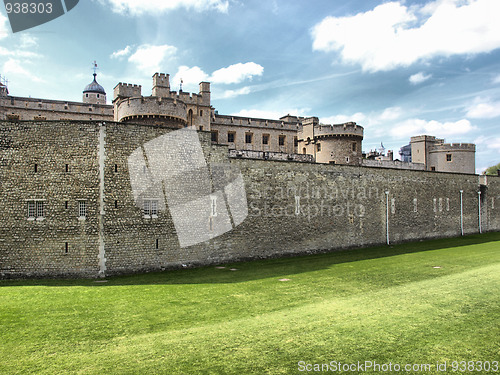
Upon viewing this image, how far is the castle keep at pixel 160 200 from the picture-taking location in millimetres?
16359

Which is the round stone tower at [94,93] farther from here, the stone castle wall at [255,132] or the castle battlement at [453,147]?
the castle battlement at [453,147]

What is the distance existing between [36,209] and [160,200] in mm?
5260

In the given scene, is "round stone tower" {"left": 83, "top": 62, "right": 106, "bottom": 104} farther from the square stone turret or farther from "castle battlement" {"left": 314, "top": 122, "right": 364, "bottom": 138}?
"castle battlement" {"left": 314, "top": 122, "right": 364, "bottom": 138}

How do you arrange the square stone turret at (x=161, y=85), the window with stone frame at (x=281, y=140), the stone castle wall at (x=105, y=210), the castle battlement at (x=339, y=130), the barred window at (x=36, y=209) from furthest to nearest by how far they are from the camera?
the window with stone frame at (x=281, y=140)
the castle battlement at (x=339, y=130)
the square stone turret at (x=161, y=85)
the barred window at (x=36, y=209)
the stone castle wall at (x=105, y=210)

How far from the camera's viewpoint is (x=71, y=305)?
11.8 m

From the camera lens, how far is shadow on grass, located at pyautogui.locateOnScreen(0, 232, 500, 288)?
602 inches

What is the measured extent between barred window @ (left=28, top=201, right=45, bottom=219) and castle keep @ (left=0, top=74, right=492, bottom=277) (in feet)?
0.14

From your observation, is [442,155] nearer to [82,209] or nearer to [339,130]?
[339,130]

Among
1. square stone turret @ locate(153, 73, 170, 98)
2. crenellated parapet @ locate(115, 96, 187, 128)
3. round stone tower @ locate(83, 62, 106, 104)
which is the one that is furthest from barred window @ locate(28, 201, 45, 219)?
round stone tower @ locate(83, 62, 106, 104)

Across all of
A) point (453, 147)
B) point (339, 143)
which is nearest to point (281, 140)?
point (339, 143)

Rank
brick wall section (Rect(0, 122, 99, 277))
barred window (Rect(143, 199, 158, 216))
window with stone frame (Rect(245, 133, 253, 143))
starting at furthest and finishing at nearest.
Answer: window with stone frame (Rect(245, 133, 253, 143)), barred window (Rect(143, 199, 158, 216)), brick wall section (Rect(0, 122, 99, 277))

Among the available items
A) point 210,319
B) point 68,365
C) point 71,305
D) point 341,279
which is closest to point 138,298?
point 71,305

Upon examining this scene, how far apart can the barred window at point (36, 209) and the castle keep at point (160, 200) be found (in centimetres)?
4

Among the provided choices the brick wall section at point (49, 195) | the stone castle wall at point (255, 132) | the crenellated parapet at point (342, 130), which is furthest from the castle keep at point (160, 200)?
the stone castle wall at point (255, 132)
